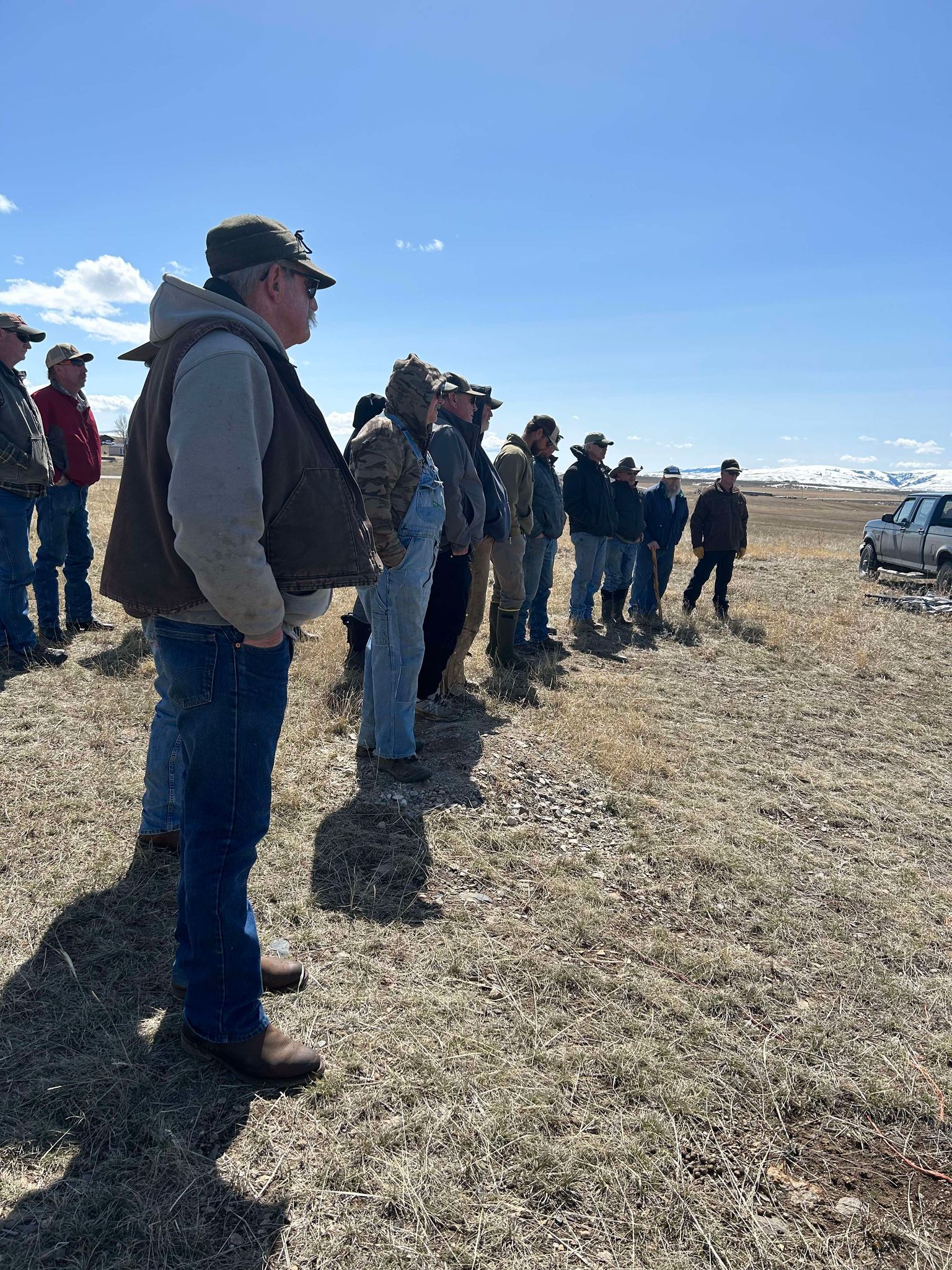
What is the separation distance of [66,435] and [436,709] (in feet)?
12.6

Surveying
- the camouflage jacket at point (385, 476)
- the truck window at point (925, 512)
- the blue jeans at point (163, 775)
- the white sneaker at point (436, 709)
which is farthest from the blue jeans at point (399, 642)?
the truck window at point (925, 512)

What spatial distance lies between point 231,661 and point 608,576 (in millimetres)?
8422

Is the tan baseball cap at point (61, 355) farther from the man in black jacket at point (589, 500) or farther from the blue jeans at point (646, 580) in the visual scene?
the blue jeans at point (646, 580)

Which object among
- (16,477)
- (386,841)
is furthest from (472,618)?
(16,477)

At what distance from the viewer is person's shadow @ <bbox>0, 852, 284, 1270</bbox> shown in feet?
5.65

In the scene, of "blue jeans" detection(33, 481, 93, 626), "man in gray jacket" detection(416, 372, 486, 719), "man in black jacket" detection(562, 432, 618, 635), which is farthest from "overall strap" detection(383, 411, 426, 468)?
"man in black jacket" detection(562, 432, 618, 635)

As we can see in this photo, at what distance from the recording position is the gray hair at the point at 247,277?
2.08 meters

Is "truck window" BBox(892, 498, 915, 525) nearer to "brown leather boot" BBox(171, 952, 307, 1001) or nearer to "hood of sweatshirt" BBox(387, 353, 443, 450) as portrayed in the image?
"hood of sweatshirt" BBox(387, 353, 443, 450)

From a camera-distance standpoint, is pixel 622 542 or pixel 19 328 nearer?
pixel 19 328

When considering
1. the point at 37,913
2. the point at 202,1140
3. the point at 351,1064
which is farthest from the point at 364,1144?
the point at 37,913

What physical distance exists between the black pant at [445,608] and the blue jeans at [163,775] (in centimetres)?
185

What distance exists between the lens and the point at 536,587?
8.03 metres

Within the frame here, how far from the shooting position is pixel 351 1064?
229cm

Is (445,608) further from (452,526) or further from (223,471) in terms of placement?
(223,471)
